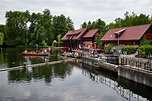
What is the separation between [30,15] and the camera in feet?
330

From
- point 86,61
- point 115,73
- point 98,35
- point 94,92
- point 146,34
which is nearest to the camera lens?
point 94,92

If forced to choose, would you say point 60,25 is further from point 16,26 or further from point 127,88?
point 127,88

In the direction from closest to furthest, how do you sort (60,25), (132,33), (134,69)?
(134,69), (132,33), (60,25)

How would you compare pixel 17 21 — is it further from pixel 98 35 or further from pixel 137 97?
pixel 137 97

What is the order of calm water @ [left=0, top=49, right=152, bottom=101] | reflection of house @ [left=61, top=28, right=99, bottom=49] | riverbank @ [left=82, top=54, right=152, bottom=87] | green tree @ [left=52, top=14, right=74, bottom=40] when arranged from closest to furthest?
calm water @ [left=0, top=49, right=152, bottom=101] < riverbank @ [left=82, top=54, right=152, bottom=87] < reflection of house @ [left=61, top=28, right=99, bottom=49] < green tree @ [left=52, top=14, right=74, bottom=40]

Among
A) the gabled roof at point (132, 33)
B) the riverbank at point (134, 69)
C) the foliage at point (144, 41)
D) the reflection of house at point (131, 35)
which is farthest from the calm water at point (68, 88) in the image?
the gabled roof at point (132, 33)

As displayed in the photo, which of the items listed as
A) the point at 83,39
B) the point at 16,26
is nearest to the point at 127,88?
the point at 83,39

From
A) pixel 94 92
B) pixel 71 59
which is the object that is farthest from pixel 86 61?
pixel 94 92

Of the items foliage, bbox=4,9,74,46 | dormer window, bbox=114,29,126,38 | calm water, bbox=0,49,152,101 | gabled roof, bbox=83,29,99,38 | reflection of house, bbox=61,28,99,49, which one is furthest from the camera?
foliage, bbox=4,9,74,46

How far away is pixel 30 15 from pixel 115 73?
262 feet

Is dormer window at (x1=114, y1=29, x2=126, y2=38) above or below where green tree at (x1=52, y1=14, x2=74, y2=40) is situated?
below

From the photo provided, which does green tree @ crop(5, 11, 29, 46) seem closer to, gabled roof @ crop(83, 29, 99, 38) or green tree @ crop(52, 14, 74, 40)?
green tree @ crop(52, 14, 74, 40)

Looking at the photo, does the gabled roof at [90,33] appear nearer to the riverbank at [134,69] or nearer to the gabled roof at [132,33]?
the gabled roof at [132,33]

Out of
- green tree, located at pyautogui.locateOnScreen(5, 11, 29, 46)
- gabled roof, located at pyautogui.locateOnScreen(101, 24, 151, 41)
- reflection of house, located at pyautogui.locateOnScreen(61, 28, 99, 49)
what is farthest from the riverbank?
green tree, located at pyautogui.locateOnScreen(5, 11, 29, 46)
